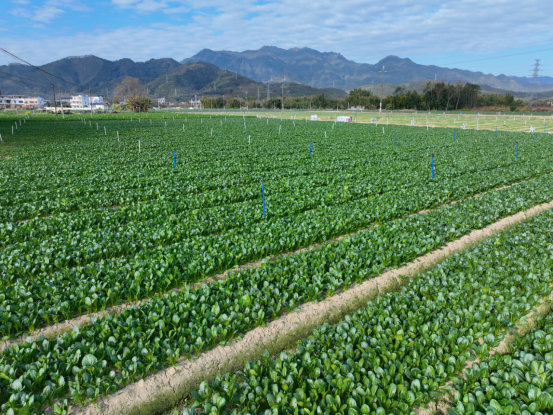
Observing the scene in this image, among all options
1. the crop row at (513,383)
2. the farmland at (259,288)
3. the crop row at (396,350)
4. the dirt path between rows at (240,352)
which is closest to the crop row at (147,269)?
the farmland at (259,288)

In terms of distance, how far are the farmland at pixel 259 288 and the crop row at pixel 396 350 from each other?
29mm

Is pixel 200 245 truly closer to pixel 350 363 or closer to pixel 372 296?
pixel 372 296

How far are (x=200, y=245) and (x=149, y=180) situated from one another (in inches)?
338

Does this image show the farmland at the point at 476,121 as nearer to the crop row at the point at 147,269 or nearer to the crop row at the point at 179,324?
the crop row at the point at 147,269

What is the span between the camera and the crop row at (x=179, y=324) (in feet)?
15.2

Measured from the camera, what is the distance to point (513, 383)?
14.9 feet

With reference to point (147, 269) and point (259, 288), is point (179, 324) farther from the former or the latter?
point (147, 269)

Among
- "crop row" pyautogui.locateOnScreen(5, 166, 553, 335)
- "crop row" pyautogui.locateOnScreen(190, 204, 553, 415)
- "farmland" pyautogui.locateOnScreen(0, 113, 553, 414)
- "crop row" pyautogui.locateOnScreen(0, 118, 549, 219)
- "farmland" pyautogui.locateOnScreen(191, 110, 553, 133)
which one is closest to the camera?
"crop row" pyautogui.locateOnScreen(190, 204, 553, 415)

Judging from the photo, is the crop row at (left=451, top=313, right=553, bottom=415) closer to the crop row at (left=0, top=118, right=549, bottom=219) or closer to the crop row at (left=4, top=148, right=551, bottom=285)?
the crop row at (left=4, top=148, right=551, bottom=285)

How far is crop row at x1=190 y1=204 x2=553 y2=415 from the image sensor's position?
14.1 ft

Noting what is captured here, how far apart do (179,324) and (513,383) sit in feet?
16.8

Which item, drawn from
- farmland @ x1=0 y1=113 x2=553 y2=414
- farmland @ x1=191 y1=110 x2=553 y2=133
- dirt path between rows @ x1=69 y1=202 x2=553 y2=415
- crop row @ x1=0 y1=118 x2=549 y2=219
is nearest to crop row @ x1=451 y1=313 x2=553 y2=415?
farmland @ x1=0 y1=113 x2=553 y2=414

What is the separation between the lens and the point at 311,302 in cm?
690

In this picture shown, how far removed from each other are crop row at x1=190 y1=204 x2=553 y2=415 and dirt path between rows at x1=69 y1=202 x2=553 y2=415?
0.44 meters
